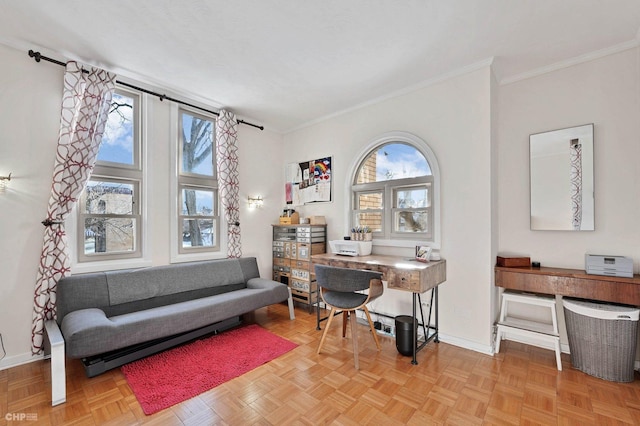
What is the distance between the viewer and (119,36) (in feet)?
8.12

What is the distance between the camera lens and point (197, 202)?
154 inches

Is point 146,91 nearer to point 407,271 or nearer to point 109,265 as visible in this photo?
point 109,265

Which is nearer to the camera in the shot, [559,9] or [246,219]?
[559,9]

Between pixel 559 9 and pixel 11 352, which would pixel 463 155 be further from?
pixel 11 352

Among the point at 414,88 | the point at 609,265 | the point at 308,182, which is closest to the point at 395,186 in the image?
the point at 414,88

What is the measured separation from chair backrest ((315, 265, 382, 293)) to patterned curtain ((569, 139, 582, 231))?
2013 millimetres

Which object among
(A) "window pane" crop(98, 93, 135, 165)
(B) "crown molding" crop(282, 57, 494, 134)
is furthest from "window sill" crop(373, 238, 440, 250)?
(A) "window pane" crop(98, 93, 135, 165)

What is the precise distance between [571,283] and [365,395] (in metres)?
2.11

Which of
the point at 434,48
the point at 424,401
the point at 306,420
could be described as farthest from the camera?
the point at 434,48

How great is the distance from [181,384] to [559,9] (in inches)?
165

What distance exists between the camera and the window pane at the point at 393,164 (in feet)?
11.4

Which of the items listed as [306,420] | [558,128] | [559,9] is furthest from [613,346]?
[559,9]

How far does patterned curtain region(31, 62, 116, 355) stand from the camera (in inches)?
103

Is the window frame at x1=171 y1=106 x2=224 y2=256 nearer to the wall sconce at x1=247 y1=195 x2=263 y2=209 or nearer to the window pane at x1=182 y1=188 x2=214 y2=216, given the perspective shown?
the window pane at x1=182 y1=188 x2=214 y2=216
